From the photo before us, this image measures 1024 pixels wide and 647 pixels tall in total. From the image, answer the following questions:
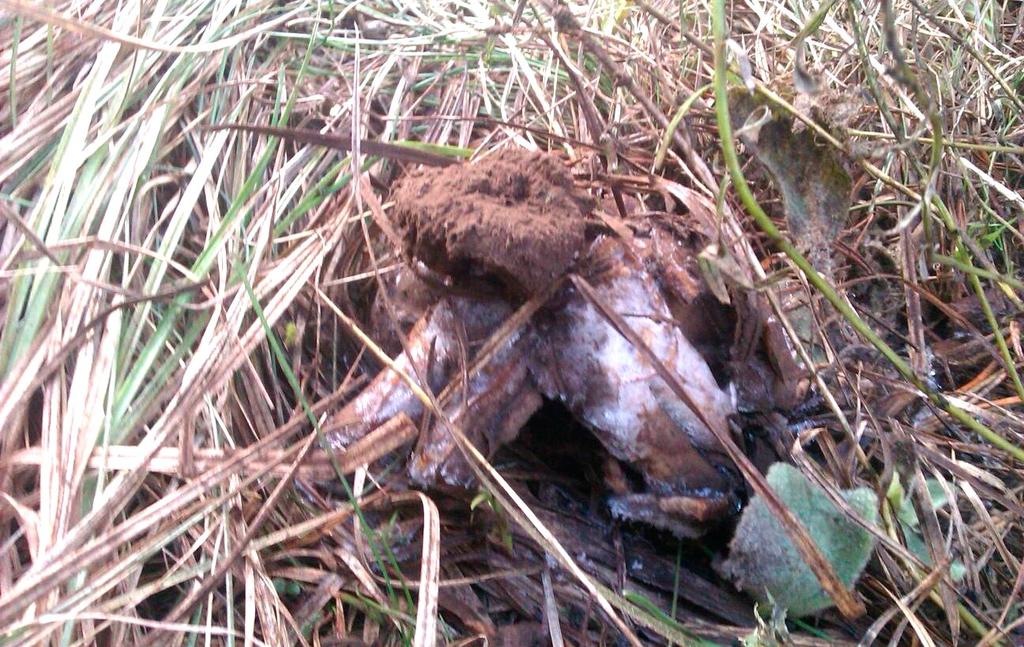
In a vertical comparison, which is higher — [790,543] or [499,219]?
[499,219]

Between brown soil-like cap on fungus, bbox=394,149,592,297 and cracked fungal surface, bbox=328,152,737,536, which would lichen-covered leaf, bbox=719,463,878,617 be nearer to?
cracked fungal surface, bbox=328,152,737,536

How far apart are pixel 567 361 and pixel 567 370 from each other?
1 cm

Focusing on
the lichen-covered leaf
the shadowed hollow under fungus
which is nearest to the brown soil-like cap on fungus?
the shadowed hollow under fungus

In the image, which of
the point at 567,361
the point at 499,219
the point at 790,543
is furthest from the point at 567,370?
the point at 790,543

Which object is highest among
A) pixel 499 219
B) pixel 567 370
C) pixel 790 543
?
pixel 499 219

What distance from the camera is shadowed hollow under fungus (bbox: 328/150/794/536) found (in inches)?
32.4

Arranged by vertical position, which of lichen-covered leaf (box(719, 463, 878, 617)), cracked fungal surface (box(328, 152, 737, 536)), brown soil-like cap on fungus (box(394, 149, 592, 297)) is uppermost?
brown soil-like cap on fungus (box(394, 149, 592, 297))

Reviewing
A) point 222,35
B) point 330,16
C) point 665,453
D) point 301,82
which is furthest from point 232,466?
point 330,16

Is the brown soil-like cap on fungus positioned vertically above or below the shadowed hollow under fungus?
above

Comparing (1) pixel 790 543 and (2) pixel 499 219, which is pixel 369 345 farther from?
(1) pixel 790 543

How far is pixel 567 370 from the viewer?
34.6 inches

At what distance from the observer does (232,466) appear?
886 millimetres

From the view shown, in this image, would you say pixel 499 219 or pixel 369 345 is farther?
pixel 369 345

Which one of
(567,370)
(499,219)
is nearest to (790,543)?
(567,370)
